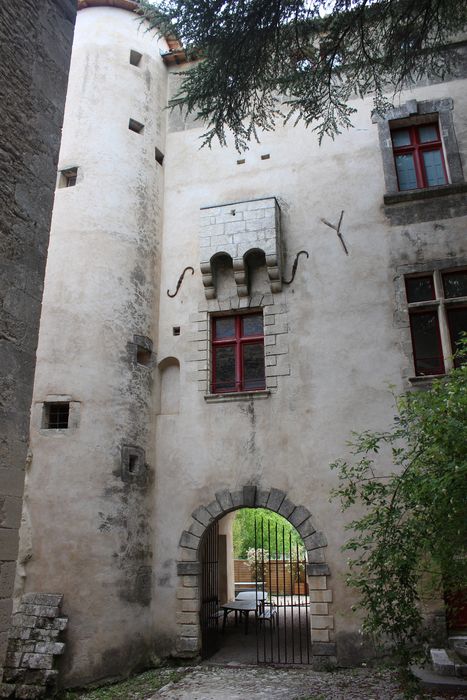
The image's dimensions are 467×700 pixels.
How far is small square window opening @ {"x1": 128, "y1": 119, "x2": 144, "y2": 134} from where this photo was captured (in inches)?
379

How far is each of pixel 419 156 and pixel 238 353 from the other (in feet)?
14.1

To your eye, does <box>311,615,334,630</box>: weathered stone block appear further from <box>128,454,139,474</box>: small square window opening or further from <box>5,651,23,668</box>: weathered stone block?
<box>5,651,23,668</box>: weathered stone block

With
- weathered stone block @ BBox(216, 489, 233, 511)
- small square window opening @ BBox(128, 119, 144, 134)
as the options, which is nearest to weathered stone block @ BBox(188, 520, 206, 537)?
weathered stone block @ BBox(216, 489, 233, 511)

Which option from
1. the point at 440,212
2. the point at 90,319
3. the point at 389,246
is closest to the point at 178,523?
the point at 90,319

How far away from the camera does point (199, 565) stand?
782cm

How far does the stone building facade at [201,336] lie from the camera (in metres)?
7.30

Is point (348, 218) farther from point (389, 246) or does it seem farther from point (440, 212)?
point (440, 212)

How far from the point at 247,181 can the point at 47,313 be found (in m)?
4.01

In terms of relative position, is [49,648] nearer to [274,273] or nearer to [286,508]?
[286,508]

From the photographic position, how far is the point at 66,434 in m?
7.60

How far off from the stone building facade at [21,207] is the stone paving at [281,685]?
4.10 m

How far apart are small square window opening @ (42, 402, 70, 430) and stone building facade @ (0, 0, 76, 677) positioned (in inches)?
191

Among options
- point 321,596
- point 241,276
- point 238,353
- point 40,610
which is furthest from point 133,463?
point 241,276

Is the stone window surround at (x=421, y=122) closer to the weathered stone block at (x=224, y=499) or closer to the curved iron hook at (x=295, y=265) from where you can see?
the curved iron hook at (x=295, y=265)
